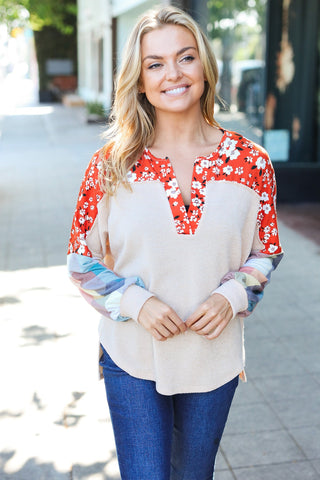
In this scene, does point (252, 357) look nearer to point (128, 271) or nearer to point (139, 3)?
point (128, 271)

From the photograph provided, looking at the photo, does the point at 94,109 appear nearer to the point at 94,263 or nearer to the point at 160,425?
the point at 94,263

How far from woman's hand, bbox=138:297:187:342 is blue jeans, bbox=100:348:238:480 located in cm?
20

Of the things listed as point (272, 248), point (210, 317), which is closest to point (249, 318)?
point (272, 248)

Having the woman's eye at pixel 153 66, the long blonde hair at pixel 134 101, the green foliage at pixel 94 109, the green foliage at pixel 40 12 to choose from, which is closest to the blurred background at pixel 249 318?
the long blonde hair at pixel 134 101

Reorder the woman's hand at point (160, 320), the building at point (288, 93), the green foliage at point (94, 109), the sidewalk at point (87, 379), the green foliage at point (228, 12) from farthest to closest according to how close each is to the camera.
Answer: the green foliage at point (94, 109) < the green foliage at point (228, 12) < the building at point (288, 93) < the sidewalk at point (87, 379) < the woman's hand at point (160, 320)

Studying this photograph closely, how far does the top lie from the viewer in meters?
2.07

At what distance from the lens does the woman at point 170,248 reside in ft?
6.79

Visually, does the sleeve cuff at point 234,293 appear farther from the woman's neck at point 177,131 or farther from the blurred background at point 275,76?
the blurred background at point 275,76

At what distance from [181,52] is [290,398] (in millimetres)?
2621

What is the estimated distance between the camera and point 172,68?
2.13 m

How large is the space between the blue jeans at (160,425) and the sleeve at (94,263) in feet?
0.71

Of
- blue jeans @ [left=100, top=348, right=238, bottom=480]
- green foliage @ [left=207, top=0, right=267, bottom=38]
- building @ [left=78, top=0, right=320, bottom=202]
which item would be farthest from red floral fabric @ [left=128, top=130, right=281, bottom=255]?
green foliage @ [left=207, top=0, right=267, bottom=38]

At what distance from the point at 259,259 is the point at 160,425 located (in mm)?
639

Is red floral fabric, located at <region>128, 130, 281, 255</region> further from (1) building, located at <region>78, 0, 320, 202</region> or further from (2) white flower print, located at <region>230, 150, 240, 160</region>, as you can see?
(1) building, located at <region>78, 0, 320, 202</region>
